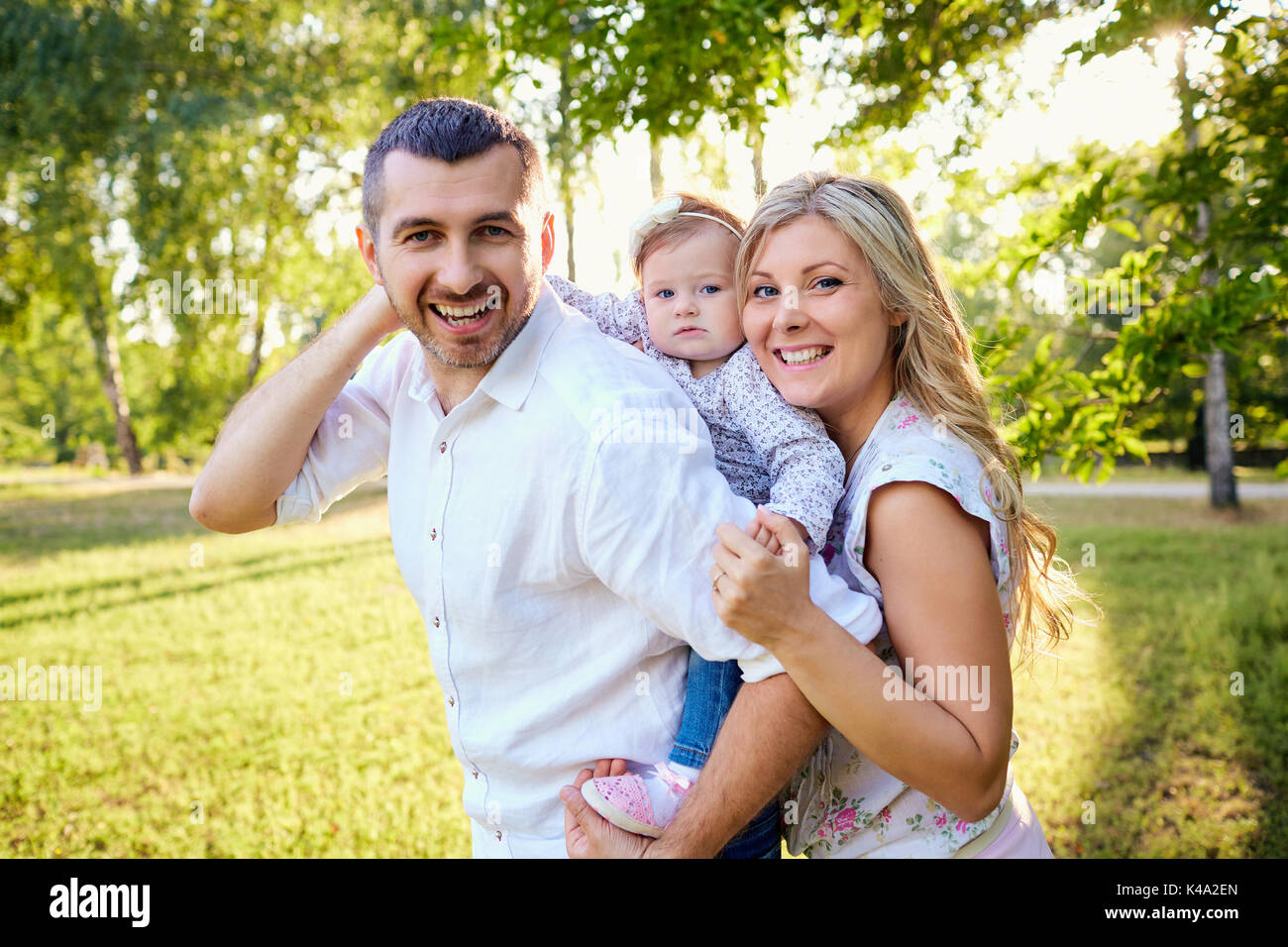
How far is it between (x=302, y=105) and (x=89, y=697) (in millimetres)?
10429

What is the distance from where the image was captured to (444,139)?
193 centimetres

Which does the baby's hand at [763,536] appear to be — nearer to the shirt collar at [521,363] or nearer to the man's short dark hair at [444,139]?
the shirt collar at [521,363]

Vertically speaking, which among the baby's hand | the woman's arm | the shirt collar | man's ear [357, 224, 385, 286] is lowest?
the woman's arm

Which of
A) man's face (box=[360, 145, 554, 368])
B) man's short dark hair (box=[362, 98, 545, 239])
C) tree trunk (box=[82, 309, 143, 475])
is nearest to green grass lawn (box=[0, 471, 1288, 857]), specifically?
man's face (box=[360, 145, 554, 368])

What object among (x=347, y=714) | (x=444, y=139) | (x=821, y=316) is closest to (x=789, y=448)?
(x=821, y=316)

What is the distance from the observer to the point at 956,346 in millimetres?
2174

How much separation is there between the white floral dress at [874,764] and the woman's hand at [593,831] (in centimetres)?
44

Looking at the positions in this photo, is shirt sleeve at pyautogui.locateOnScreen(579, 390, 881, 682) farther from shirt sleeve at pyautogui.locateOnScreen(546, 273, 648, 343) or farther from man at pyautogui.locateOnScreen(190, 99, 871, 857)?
shirt sleeve at pyautogui.locateOnScreen(546, 273, 648, 343)

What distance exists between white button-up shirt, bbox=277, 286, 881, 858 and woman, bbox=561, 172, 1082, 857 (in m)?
0.12

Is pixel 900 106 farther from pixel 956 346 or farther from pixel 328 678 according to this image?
pixel 328 678

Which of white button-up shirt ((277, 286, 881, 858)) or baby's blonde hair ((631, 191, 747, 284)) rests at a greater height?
baby's blonde hair ((631, 191, 747, 284))

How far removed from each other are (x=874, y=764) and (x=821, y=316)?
1.01m

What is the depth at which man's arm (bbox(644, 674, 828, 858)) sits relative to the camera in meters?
1.82
